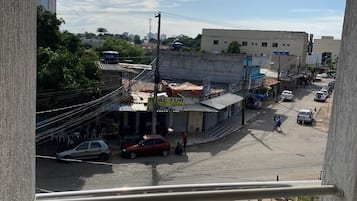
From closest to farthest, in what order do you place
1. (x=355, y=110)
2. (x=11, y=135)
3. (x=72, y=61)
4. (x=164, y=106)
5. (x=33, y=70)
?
(x=11, y=135)
(x=33, y=70)
(x=355, y=110)
(x=72, y=61)
(x=164, y=106)

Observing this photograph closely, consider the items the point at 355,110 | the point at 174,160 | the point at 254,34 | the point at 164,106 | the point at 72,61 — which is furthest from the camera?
the point at 254,34

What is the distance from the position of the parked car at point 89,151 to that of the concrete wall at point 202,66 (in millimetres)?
8078

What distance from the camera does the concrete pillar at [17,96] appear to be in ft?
2.63

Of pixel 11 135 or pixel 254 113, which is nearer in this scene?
pixel 11 135

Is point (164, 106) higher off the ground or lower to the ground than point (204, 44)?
lower

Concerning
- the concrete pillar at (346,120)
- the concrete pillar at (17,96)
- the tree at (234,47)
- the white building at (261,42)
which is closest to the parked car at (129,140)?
the concrete pillar at (346,120)

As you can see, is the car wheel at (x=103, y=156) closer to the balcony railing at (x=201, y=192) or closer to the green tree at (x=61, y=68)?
the green tree at (x=61, y=68)

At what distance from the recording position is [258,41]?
33938 mm

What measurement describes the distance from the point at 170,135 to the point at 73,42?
393 cm

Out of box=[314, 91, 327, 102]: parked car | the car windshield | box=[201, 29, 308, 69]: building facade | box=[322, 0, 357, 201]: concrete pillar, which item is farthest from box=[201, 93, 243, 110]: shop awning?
box=[201, 29, 308, 69]: building facade

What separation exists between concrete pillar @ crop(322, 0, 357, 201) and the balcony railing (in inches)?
2.0

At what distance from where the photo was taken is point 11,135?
0.85m

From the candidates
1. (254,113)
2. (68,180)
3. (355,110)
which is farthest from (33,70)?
(254,113)

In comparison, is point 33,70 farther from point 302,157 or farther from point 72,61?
point 302,157
